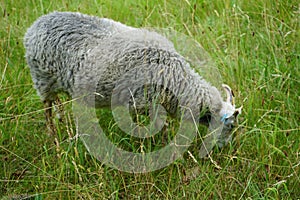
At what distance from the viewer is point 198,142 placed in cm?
379

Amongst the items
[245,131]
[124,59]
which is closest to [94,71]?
[124,59]

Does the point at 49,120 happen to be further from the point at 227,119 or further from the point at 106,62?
the point at 227,119

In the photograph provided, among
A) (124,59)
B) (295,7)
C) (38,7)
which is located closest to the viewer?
(124,59)

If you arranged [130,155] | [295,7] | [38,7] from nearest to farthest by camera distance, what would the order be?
1. [130,155]
2. [295,7]
3. [38,7]

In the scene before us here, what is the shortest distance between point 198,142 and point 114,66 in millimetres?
885

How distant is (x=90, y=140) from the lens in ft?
12.1

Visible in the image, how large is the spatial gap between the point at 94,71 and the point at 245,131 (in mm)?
1257

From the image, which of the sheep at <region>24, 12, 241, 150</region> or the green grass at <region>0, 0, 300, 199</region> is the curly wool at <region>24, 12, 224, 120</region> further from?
the green grass at <region>0, 0, 300, 199</region>

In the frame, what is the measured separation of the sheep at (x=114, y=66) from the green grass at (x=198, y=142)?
0.81 ft

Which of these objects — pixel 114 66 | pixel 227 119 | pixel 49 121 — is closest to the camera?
pixel 227 119

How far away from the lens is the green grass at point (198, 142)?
10.2 feet

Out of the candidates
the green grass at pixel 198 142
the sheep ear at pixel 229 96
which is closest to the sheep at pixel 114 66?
the sheep ear at pixel 229 96

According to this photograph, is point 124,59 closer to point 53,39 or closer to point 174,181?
point 53,39

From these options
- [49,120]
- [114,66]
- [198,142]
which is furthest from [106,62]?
[198,142]
